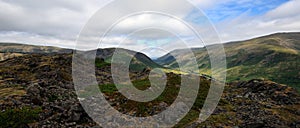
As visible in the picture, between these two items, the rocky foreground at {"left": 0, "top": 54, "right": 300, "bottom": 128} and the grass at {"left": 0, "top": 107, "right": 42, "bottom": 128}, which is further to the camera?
the rocky foreground at {"left": 0, "top": 54, "right": 300, "bottom": 128}

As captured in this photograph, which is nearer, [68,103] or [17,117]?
[17,117]

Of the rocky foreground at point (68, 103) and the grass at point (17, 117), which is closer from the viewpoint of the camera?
the grass at point (17, 117)

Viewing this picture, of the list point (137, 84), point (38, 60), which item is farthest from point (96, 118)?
point (38, 60)

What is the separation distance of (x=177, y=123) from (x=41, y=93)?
25.2 metres

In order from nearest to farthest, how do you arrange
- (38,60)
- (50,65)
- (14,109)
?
(14,109) < (50,65) < (38,60)

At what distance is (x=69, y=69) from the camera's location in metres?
76.1

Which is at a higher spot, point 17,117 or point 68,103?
point 68,103

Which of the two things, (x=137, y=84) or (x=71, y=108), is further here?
(x=137, y=84)

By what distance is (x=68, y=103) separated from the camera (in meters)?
45.0

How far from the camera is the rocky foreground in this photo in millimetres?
39875

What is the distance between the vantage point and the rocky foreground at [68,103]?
3988 centimetres

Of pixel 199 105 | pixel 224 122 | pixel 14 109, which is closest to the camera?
pixel 14 109

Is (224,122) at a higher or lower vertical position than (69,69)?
lower

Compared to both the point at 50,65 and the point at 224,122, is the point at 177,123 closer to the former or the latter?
the point at 224,122
